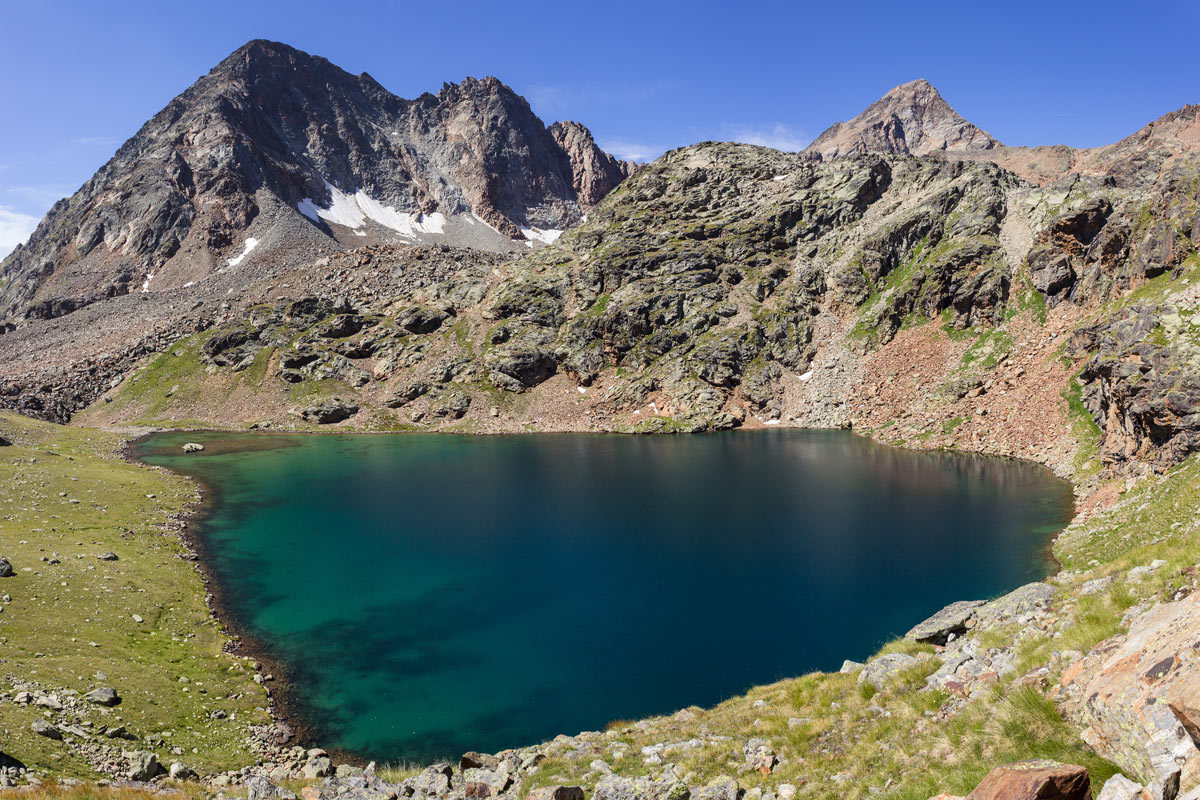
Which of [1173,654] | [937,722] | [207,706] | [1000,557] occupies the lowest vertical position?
[207,706]

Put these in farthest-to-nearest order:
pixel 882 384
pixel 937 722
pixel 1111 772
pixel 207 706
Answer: pixel 882 384 → pixel 207 706 → pixel 937 722 → pixel 1111 772

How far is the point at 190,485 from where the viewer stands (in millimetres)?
68500

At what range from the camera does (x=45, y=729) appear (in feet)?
62.2

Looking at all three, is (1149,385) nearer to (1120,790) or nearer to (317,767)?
(1120,790)

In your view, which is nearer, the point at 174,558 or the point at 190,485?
the point at 174,558

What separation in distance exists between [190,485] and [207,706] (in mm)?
53650

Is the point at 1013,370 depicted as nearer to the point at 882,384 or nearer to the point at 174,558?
the point at 882,384

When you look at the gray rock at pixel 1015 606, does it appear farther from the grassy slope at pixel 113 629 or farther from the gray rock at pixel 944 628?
the grassy slope at pixel 113 629

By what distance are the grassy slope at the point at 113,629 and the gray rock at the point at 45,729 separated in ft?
0.87

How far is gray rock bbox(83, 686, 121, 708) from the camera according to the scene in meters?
22.4

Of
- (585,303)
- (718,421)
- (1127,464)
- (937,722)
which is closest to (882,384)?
(718,421)

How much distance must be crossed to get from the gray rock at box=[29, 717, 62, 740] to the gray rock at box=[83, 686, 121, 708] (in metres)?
3.22

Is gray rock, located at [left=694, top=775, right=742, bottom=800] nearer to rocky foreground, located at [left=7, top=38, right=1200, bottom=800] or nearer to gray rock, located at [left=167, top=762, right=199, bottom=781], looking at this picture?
rocky foreground, located at [left=7, top=38, right=1200, bottom=800]

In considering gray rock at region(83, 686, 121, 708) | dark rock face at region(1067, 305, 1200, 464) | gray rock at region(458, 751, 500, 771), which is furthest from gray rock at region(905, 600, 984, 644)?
dark rock face at region(1067, 305, 1200, 464)
